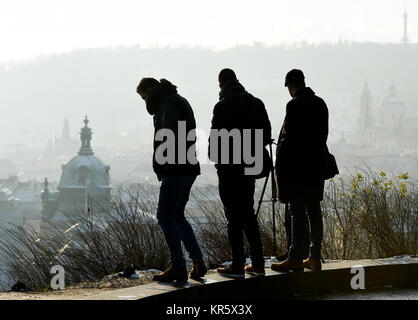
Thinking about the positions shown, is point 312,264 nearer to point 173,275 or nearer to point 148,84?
point 173,275

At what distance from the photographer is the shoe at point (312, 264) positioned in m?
5.36

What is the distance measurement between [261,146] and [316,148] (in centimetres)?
35

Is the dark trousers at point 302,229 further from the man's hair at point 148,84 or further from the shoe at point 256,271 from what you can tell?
the man's hair at point 148,84

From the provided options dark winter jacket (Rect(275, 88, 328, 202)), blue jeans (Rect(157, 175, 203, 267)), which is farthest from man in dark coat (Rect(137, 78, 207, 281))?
dark winter jacket (Rect(275, 88, 328, 202))

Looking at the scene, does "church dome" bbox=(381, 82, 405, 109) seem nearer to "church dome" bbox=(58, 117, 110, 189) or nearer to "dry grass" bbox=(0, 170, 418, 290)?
"church dome" bbox=(58, 117, 110, 189)

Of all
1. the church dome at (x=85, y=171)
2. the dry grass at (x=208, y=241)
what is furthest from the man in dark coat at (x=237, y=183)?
the church dome at (x=85, y=171)

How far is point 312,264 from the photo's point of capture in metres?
5.38

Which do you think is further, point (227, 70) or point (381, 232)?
point (381, 232)

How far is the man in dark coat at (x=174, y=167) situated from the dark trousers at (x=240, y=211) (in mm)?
218

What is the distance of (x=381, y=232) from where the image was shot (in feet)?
24.1
